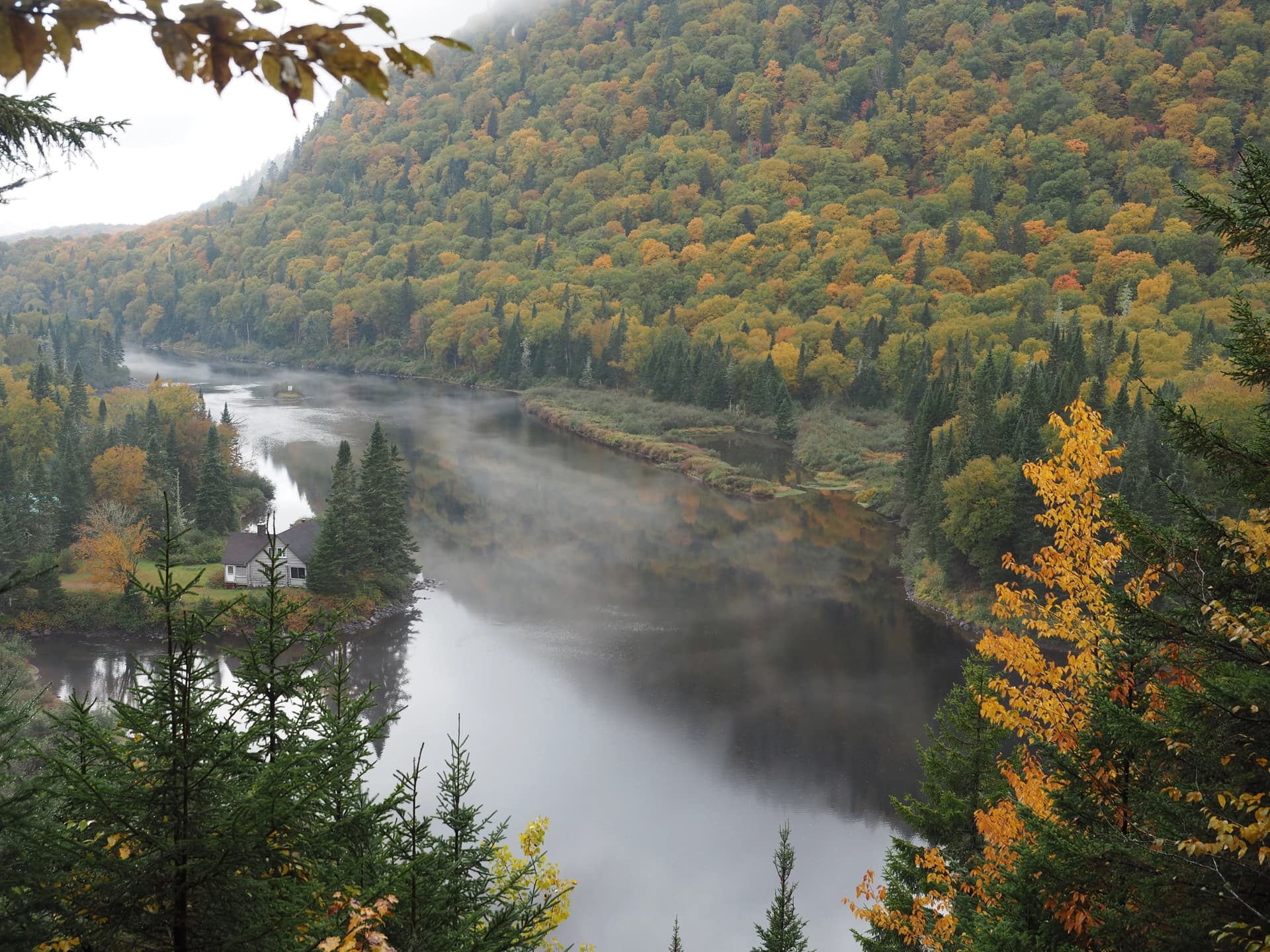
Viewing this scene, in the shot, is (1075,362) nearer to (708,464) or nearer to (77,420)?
(708,464)

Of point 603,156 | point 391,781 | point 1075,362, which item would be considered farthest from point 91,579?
point 603,156

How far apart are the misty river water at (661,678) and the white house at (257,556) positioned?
3.70m

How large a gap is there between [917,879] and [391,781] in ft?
45.7

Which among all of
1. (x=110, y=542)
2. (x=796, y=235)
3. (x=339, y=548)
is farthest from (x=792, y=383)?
(x=110, y=542)

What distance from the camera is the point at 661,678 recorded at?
91.1 ft

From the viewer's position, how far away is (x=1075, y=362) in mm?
48250

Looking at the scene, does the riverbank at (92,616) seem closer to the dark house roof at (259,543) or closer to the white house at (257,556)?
the white house at (257,556)

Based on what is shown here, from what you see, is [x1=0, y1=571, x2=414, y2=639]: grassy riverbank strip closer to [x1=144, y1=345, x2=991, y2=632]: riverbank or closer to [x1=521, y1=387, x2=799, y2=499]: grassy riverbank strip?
[x1=144, y1=345, x2=991, y2=632]: riverbank

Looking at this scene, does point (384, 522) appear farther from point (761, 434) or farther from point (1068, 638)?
point (761, 434)

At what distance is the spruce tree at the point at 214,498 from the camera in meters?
35.9

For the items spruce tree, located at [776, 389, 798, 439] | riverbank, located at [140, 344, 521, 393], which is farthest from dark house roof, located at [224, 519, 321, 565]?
riverbank, located at [140, 344, 521, 393]

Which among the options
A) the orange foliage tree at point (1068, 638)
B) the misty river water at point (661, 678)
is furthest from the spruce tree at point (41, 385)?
the orange foliage tree at point (1068, 638)

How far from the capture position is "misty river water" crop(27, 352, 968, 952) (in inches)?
785

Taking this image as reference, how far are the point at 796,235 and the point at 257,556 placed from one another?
78.5 metres
